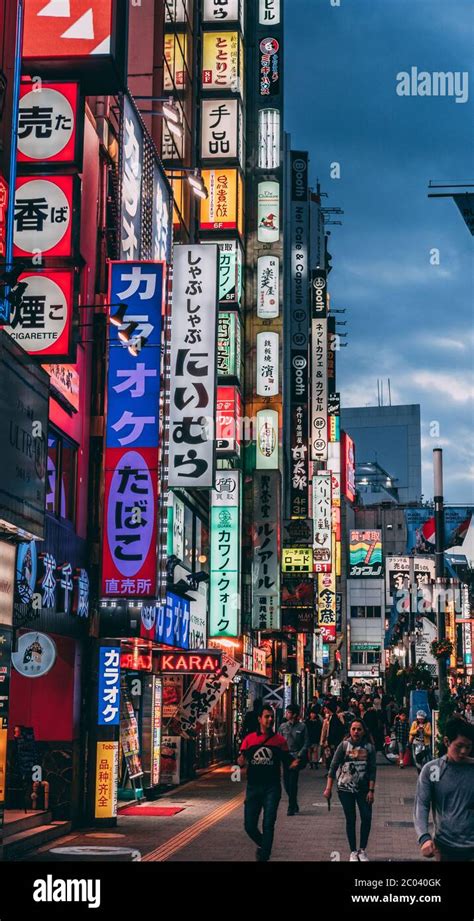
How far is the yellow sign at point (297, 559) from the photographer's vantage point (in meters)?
53.3

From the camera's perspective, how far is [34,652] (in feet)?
52.2

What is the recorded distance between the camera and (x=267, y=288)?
42.6 m

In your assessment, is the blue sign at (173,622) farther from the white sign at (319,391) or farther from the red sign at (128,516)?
the white sign at (319,391)

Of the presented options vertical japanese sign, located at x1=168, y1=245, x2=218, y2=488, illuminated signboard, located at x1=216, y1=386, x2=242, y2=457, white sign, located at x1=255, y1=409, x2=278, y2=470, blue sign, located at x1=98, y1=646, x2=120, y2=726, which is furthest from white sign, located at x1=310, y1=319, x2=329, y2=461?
blue sign, located at x1=98, y1=646, x2=120, y2=726

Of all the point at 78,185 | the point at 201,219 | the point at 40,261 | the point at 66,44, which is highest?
the point at 201,219

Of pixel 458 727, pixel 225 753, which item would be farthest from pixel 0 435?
pixel 225 753

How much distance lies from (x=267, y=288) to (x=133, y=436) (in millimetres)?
23274

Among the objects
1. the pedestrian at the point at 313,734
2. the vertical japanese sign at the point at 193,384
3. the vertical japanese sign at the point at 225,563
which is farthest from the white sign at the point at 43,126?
the pedestrian at the point at 313,734

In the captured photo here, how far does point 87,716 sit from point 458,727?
11505 millimetres

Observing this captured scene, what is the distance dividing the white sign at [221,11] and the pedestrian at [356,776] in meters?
27.2

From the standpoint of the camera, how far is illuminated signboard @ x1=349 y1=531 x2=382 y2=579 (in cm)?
14650

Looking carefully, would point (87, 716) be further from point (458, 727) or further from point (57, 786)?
point (458, 727)

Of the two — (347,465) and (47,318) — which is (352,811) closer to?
(47,318)
